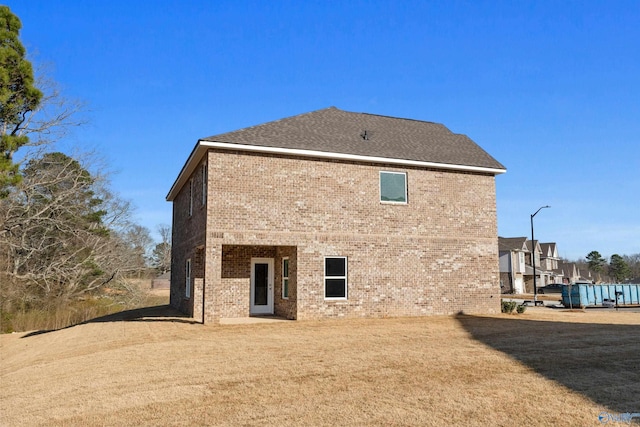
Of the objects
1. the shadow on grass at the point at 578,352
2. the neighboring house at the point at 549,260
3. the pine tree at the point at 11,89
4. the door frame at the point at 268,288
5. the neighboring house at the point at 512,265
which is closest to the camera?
the shadow on grass at the point at 578,352

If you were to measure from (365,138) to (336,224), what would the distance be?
3.90m

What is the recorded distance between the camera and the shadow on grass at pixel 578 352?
7.70 meters

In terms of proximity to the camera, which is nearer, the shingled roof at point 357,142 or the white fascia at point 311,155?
the white fascia at point 311,155

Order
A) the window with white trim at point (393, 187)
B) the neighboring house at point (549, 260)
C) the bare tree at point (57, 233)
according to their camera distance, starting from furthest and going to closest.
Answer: the neighboring house at point (549, 260), the bare tree at point (57, 233), the window with white trim at point (393, 187)

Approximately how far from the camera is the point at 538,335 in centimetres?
1313

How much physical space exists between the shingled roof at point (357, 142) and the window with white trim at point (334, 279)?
144 inches

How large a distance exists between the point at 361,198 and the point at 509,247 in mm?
46662

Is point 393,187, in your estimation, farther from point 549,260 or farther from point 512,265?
point 549,260

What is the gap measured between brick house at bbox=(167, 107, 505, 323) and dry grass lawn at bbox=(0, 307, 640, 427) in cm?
248

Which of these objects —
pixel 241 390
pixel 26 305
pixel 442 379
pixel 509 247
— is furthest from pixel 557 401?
pixel 509 247

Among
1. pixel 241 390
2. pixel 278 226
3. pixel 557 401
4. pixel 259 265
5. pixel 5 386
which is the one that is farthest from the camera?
pixel 259 265

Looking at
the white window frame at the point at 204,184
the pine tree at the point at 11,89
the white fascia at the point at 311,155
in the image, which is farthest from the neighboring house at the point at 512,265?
Answer: the pine tree at the point at 11,89

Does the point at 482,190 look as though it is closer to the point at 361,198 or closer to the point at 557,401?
the point at 361,198

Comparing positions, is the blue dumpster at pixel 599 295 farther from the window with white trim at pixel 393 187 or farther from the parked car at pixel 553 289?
the parked car at pixel 553 289
